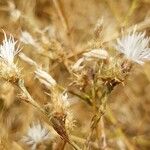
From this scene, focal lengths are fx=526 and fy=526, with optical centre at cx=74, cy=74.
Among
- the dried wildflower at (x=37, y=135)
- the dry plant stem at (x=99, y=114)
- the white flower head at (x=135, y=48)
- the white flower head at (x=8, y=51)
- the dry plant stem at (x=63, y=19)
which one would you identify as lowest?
the dry plant stem at (x=99, y=114)

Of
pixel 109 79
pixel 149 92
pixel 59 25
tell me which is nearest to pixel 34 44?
pixel 109 79

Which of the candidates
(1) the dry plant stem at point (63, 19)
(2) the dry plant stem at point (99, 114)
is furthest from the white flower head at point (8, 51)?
(1) the dry plant stem at point (63, 19)

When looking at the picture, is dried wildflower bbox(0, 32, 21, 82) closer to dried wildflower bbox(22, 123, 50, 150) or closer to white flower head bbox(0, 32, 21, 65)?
white flower head bbox(0, 32, 21, 65)

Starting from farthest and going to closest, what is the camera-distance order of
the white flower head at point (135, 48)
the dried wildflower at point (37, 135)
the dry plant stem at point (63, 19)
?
1. the dry plant stem at point (63, 19)
2. the dried wildflower at point (37, 135)
3. the white flower head at point (135, 48)

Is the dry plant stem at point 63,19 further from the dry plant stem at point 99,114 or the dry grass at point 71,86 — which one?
the dry plant stem at point 99,114

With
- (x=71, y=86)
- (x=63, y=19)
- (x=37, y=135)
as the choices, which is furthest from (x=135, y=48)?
(x=63, y=19)

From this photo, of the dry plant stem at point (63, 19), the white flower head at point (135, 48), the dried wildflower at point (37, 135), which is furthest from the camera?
the dry plant stem at point (63, 19)

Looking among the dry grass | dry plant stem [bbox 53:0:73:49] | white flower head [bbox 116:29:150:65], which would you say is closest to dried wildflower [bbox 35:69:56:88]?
the dry grass

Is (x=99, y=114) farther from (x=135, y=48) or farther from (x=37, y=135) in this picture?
(x=37, y=135)

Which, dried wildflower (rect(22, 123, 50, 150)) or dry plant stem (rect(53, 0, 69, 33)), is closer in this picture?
dried wildflower (rect(22, 123, 50, 150))
